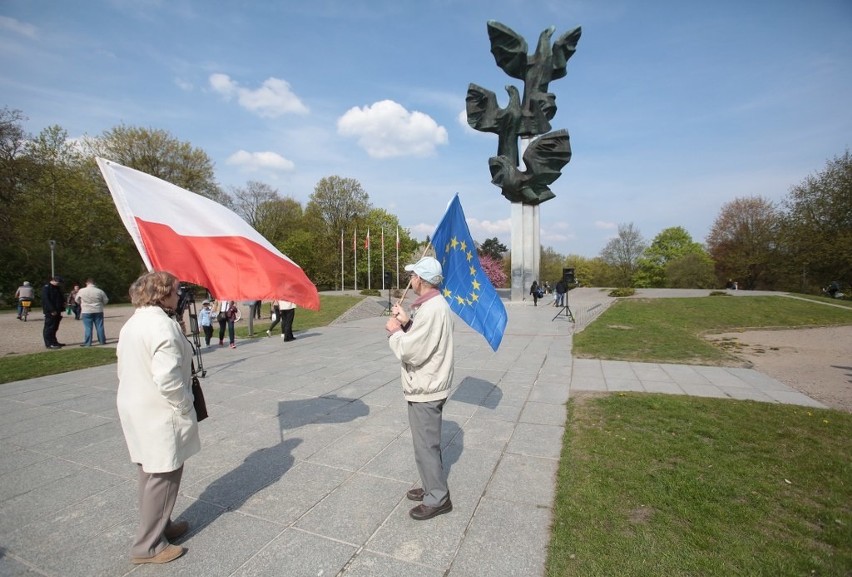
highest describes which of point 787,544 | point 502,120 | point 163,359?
point 502,120

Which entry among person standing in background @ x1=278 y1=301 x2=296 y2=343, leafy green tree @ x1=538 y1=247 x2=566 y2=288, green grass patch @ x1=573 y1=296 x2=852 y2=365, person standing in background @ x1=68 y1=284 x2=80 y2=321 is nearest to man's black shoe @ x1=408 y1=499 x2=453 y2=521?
green grass patch @ x1=573 y1=296 x2=852 y2=365

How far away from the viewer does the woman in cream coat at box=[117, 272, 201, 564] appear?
2.66 meters

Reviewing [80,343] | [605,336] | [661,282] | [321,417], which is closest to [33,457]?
[321,417]

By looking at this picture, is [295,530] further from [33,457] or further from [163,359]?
[33,457]

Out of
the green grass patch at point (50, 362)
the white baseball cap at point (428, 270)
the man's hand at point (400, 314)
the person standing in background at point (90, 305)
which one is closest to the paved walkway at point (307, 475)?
the green grass patch at point (50, 362)

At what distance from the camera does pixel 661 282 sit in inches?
2232

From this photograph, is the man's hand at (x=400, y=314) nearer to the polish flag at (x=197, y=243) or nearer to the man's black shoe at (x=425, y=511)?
the polish flag at (x=197, y=243)

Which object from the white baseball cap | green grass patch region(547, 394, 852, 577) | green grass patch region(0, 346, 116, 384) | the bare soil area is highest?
the white baseball cap

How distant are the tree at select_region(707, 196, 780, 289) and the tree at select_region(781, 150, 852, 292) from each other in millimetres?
4622

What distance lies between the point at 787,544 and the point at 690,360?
7.61m

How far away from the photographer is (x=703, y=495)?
3621 mm

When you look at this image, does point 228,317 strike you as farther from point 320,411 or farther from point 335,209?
point 335,209

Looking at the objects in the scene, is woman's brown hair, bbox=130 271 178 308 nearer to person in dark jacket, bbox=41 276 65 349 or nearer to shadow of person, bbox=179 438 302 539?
shadow of person, bbox=179 438 302 539

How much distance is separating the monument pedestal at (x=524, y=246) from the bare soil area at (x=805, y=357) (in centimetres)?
1414
